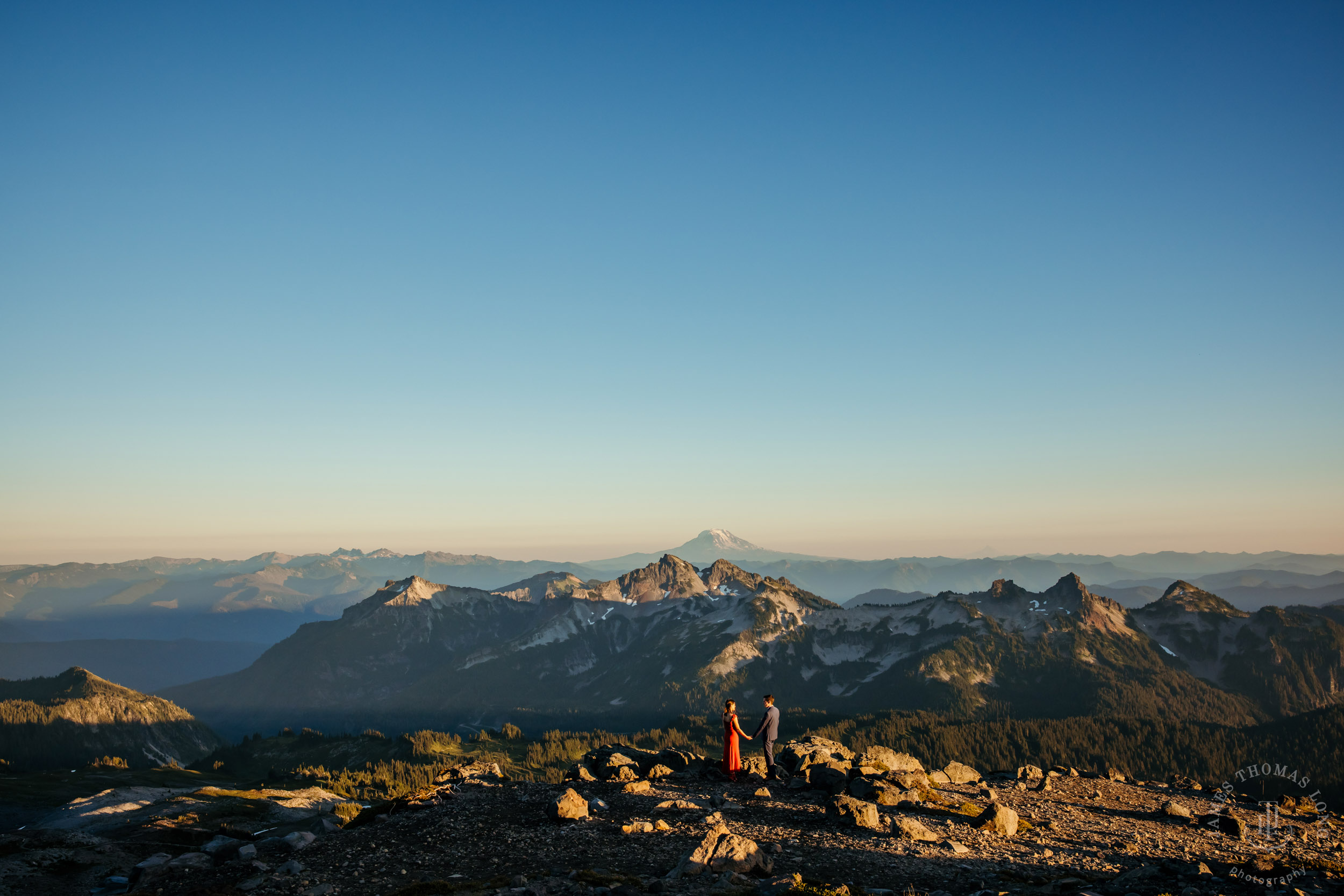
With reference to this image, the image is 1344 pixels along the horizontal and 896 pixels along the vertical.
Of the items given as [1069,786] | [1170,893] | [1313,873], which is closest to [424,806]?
[1170,893]

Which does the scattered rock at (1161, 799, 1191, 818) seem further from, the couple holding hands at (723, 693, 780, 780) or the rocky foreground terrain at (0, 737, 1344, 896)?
the couple holding hands at (723, 693, 780, 780)

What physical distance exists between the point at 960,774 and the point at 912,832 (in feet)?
94.3

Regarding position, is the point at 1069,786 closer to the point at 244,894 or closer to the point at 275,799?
the point at 244,894

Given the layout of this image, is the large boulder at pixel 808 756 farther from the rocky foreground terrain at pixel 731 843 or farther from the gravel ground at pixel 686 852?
the gravel ground at pixel 686 852

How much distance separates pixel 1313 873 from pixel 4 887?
67433 mm

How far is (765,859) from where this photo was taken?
98.6ft

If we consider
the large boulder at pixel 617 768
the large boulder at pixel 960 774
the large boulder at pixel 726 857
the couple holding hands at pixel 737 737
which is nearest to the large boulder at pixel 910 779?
the couple holding hands at pixel 737 737

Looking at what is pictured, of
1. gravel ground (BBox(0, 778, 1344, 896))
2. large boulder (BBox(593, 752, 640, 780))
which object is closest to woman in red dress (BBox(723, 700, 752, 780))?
gravel ground (BBox(0, 778, 1344, 896))

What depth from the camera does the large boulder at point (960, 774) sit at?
186 feet

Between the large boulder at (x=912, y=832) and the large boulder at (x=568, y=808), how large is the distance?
17060 millimetres

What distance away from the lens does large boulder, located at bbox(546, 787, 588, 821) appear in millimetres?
38156

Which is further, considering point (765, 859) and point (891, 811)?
point (891, 811)

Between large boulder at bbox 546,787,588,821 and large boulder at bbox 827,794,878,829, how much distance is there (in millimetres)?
13903

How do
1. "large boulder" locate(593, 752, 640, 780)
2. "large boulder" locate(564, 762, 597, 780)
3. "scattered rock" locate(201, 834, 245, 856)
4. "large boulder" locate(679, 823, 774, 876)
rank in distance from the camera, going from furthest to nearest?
"large boulder" locate(593, 752, 640, 780) < "large boulder" locate(564, 762, 597, 780) < "scattered rock" locate(201, 834, 245, 856) < "large boulder" locate(679, 823, 774, 876)
